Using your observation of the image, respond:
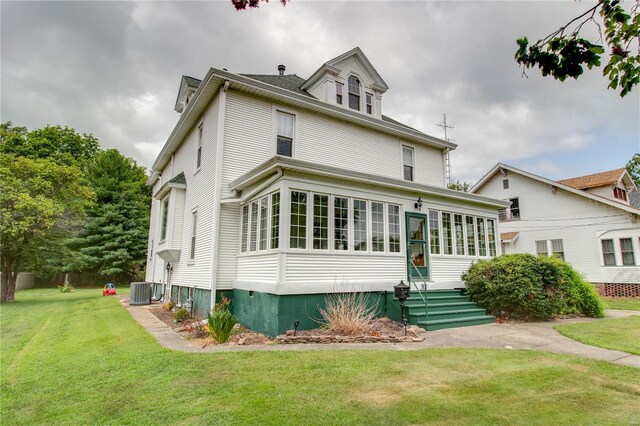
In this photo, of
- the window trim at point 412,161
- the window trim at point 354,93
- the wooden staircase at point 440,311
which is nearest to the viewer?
the wooden staircase at point 440,311

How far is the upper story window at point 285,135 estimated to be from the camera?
10.6 m

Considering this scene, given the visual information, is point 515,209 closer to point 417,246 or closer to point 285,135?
point 417,246

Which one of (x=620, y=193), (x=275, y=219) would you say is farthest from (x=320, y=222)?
(x=620, y=193)

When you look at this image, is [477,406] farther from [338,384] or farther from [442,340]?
[442,340]

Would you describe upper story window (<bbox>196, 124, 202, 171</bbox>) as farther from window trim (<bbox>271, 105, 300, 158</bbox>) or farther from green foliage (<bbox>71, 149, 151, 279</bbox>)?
green foliage (<bbox>71, 149, 151, 279</bbox>)

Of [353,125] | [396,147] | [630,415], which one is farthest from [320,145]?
[630,415]

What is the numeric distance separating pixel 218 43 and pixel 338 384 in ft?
27.6

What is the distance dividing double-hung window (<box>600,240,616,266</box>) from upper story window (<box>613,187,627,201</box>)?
10.1ft

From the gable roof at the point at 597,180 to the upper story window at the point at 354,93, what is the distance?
586 inches

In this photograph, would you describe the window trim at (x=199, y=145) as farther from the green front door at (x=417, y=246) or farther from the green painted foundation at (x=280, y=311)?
the green front door at (x=417, y=246)

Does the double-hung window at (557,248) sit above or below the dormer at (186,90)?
below

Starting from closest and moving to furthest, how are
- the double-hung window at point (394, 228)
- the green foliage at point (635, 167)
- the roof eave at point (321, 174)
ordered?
Result: the roof eave at point (321, 174)
the double-hung window at point (394, 228)
the green foliage at point (635, 167)

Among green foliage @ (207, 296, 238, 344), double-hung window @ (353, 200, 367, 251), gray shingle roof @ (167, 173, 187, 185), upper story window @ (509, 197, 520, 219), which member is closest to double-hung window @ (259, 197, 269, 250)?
green foliage @ (207, 296, 238, 344)

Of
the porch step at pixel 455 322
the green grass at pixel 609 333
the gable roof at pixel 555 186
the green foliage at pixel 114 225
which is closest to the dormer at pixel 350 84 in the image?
the porch step at pixel 455 322
